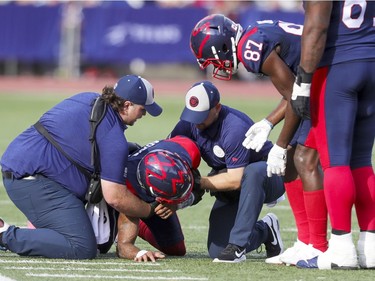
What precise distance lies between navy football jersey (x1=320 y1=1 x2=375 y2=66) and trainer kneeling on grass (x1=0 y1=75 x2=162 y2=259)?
1343 mm

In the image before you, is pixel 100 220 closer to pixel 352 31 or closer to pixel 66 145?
pixel 66 145

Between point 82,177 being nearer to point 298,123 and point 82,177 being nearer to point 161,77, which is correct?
point 298,123

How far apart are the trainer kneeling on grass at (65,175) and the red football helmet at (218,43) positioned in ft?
1.46

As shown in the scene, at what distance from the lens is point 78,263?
6.60 m

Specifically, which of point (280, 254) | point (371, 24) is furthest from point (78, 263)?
point (371, 24)

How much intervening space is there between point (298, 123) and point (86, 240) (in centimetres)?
157

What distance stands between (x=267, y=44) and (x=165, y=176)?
1.04 meters

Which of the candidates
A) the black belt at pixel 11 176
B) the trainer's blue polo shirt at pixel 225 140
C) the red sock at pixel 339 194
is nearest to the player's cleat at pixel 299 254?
the red sock at pixel 339 194

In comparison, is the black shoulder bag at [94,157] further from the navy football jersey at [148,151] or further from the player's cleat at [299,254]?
the player's cleat at [299,254]

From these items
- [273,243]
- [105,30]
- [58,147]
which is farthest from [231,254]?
[105,30]

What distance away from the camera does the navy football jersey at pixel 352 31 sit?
6.25 m

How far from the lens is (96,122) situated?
673 cm

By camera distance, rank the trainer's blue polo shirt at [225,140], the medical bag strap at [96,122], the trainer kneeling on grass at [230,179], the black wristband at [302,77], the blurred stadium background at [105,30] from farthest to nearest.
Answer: the blurred stadium background at [105,30]
the trainer's blue polo shirt at [225,140]
the trainer kneeling on grass at [230,179]
the medical bag strap at [96,122]
the black wristband at [302,77]

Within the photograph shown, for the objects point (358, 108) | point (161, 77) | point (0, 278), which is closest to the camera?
point (0, 278)
